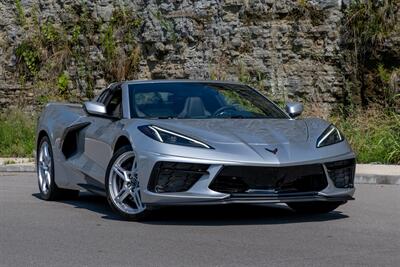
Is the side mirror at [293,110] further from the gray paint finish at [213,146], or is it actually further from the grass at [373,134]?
the grass at [373,134]

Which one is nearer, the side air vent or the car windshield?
the car windshield

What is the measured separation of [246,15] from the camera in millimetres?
20734

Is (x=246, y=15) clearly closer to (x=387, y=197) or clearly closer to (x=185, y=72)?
(x=185, y=72)

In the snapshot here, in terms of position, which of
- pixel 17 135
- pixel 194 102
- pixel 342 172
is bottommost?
pixel 17 135

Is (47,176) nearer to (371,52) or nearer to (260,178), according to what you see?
(260,178)

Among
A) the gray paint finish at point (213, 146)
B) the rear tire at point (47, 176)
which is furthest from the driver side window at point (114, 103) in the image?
the rear tire at point (47, 176)

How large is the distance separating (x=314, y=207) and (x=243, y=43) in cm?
1181

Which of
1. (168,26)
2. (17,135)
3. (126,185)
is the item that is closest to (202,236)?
(126,185)

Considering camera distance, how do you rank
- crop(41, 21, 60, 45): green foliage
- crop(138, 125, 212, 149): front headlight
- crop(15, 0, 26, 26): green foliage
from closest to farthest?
crop(138, 125, 212, 149): front headlight, crop(41, 21, 60, 45): green foliage, crop(15, 0, 26, 26): green foliage

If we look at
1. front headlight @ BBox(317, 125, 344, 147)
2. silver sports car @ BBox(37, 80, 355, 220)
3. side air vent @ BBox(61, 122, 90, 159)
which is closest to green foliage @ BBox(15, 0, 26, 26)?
side air vent @ BBox(61, 122, 90, 159)

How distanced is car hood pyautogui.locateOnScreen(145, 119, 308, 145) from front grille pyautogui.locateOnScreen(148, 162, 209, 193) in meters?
0.32

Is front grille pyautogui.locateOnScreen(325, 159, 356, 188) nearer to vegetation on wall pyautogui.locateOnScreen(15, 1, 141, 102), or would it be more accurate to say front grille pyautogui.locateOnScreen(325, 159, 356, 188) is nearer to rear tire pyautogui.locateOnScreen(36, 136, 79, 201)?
rear tire pyautogui.locateOnScreen(36, 136, 79, 201)

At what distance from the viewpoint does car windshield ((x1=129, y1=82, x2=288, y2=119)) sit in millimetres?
9328

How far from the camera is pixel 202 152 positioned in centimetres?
815
